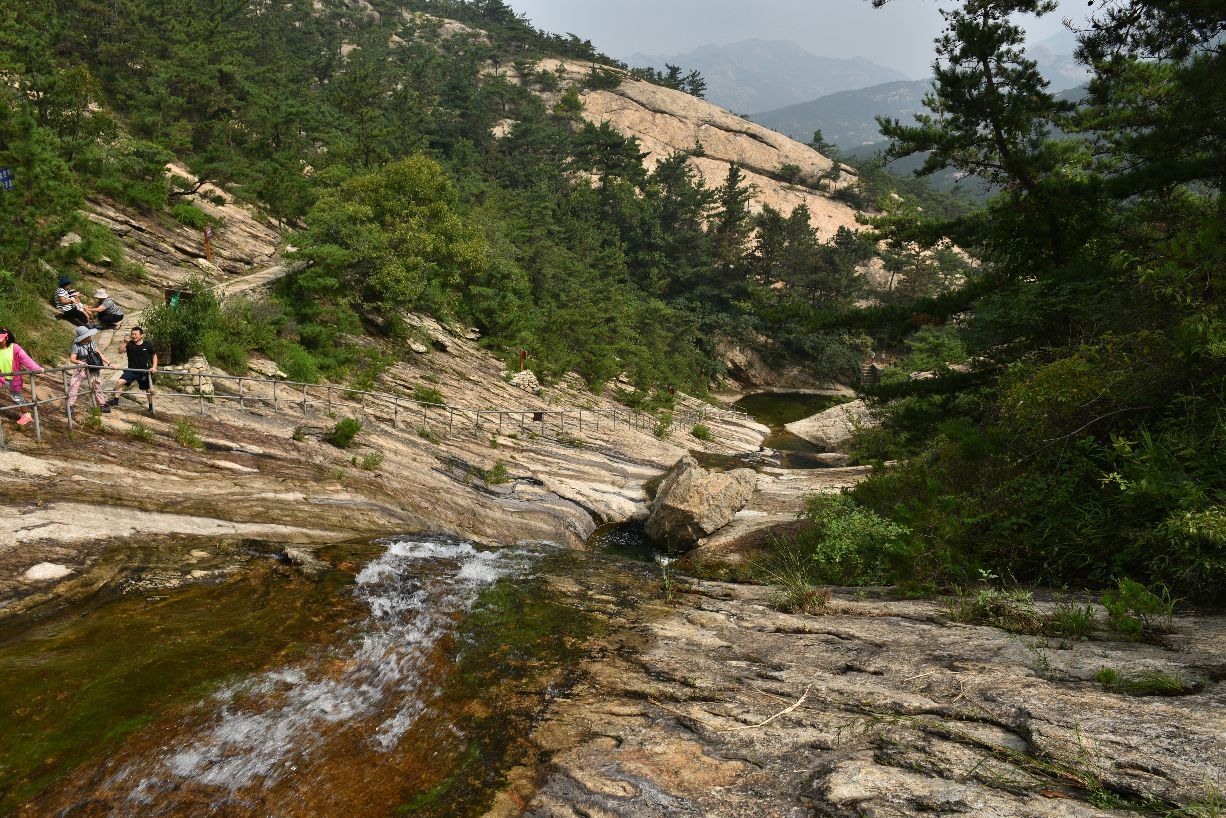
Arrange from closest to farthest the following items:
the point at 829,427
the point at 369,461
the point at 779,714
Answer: the point at 779,714 → the point at 369,461 → the point at 829,427

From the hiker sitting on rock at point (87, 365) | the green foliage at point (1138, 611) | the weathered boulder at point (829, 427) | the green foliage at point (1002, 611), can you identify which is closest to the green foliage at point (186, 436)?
the hiker sitting on rock at point (87, 365)

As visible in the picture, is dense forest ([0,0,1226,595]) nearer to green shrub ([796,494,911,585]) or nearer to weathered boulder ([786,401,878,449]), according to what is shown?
green shrub ([796,494,911,585])

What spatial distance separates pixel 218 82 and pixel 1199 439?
47.2 metres

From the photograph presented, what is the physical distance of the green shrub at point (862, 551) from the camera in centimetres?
→ 995

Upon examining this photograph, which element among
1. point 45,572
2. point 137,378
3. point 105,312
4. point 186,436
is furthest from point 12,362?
point 105,312

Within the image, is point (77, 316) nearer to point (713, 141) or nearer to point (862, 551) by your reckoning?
point (862, 551)

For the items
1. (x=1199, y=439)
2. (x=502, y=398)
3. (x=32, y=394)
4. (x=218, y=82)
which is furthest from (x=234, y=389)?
(x=218, y=82)

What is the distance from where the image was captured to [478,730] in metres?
5.44

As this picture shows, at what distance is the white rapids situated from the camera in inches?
195

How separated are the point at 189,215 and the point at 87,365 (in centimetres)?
2047

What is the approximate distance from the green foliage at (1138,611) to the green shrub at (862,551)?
142 inches

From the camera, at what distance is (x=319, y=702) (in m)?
5.92

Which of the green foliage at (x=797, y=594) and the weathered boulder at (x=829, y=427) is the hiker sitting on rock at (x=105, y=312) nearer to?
the green foliage at (x=797, y=594)

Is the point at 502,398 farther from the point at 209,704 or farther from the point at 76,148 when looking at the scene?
the point at 209,704
